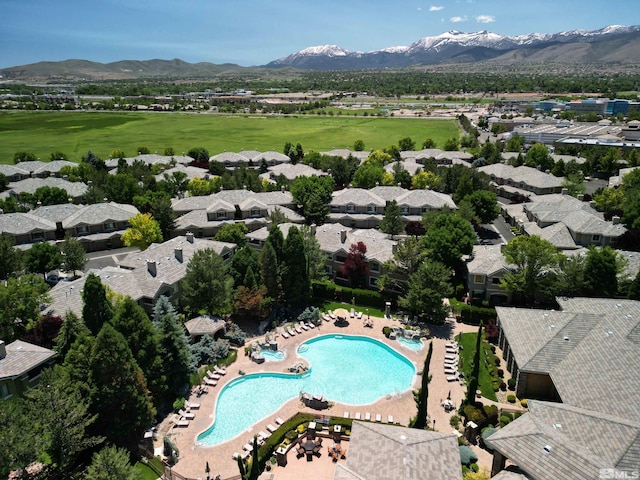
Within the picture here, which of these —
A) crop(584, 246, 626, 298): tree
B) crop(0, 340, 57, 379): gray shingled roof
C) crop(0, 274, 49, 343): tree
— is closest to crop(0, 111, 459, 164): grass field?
crop(0, 274, 49, 343): tree

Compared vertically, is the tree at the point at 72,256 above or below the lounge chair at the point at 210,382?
above

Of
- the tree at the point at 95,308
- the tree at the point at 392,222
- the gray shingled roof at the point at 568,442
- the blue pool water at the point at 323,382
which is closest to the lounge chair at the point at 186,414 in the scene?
the blue pool water at the point at 323,382

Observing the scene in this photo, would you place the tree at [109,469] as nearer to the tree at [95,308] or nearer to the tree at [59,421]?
the tree at [59,421]

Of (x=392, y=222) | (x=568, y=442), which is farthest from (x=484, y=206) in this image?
(x=568, y=442)

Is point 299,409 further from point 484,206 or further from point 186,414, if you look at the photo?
point 484,206

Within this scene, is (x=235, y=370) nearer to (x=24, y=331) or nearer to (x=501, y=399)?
(x=24, y=331)

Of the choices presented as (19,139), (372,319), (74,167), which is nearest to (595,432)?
(372,319)
